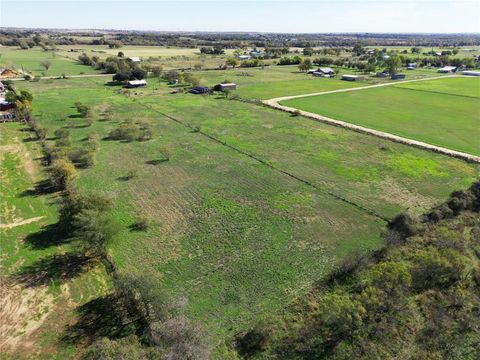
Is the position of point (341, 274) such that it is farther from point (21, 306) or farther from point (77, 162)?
point (77, 162)

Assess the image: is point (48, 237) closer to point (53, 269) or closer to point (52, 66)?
point (53, 269)

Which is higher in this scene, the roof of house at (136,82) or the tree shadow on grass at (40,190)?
the roof of house at (136,82)

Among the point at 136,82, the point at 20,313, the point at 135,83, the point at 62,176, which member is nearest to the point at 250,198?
the point at 62,176

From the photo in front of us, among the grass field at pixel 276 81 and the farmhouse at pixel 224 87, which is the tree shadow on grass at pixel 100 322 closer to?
the grass field at pixel 276 81

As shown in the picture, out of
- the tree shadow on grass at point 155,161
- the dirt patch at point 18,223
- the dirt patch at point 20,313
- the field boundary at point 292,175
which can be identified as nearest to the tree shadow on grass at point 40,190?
Answer: the dirt patch at point 18,223

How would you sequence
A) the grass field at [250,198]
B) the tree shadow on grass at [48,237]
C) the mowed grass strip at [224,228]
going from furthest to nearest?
the tree shadow on grass at [48,237] < the grass field at [250,198] < the mowed grass strip at [224,228]

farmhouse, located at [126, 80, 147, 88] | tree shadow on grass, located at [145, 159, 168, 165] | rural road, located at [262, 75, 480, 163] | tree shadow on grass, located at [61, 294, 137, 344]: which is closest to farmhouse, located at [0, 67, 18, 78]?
farmhouse, located at [126, 80, 147, 88]
